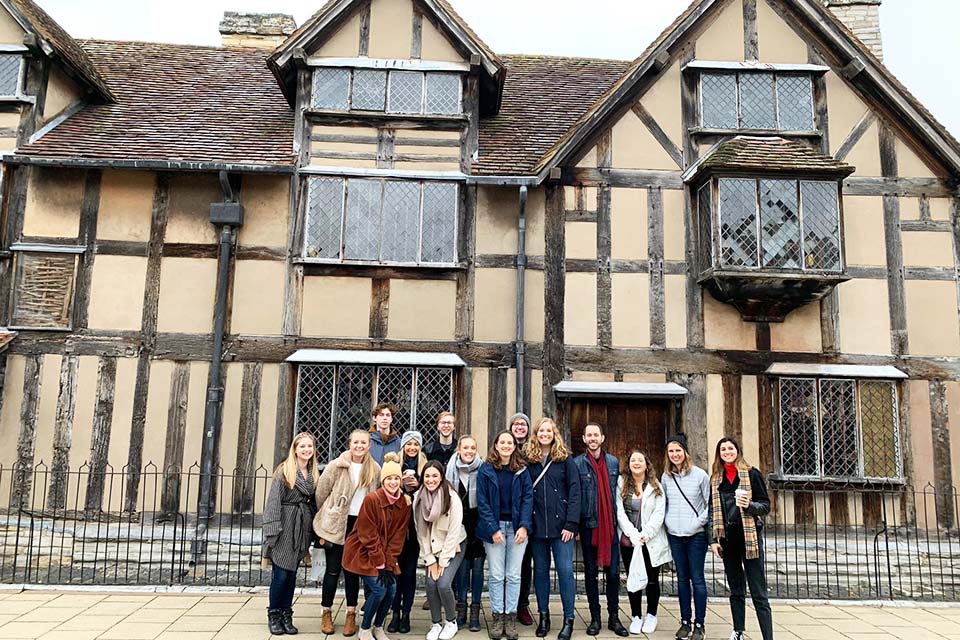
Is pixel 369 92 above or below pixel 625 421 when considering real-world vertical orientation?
above

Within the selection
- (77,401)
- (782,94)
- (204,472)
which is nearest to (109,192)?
(77,401)

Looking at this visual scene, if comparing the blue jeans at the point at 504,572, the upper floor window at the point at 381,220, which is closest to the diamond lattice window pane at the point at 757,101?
the upper floor window at the point at 381,220

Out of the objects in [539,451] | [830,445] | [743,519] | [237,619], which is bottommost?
[237,619]

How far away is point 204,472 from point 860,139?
1088 cm

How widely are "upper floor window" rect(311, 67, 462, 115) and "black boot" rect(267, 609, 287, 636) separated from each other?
712 centimetres

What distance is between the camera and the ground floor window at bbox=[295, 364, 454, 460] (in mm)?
9422

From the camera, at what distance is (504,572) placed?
6078 millimetres

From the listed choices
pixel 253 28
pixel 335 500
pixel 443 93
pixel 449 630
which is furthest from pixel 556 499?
pixel 253 28

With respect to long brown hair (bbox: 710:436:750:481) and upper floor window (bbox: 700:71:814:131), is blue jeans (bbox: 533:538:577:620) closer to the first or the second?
long brown hair (bbox: 710:436:750:481)

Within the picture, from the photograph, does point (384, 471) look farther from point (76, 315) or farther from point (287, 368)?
point (76, 315)

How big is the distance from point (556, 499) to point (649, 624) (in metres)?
1.58

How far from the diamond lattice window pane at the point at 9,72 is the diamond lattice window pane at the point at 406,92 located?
5.64 m

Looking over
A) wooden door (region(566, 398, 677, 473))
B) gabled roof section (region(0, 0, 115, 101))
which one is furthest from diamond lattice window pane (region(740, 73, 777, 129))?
gabled roof section (region(0, 0, 115, 101))

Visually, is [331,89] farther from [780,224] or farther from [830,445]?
[830,445]
